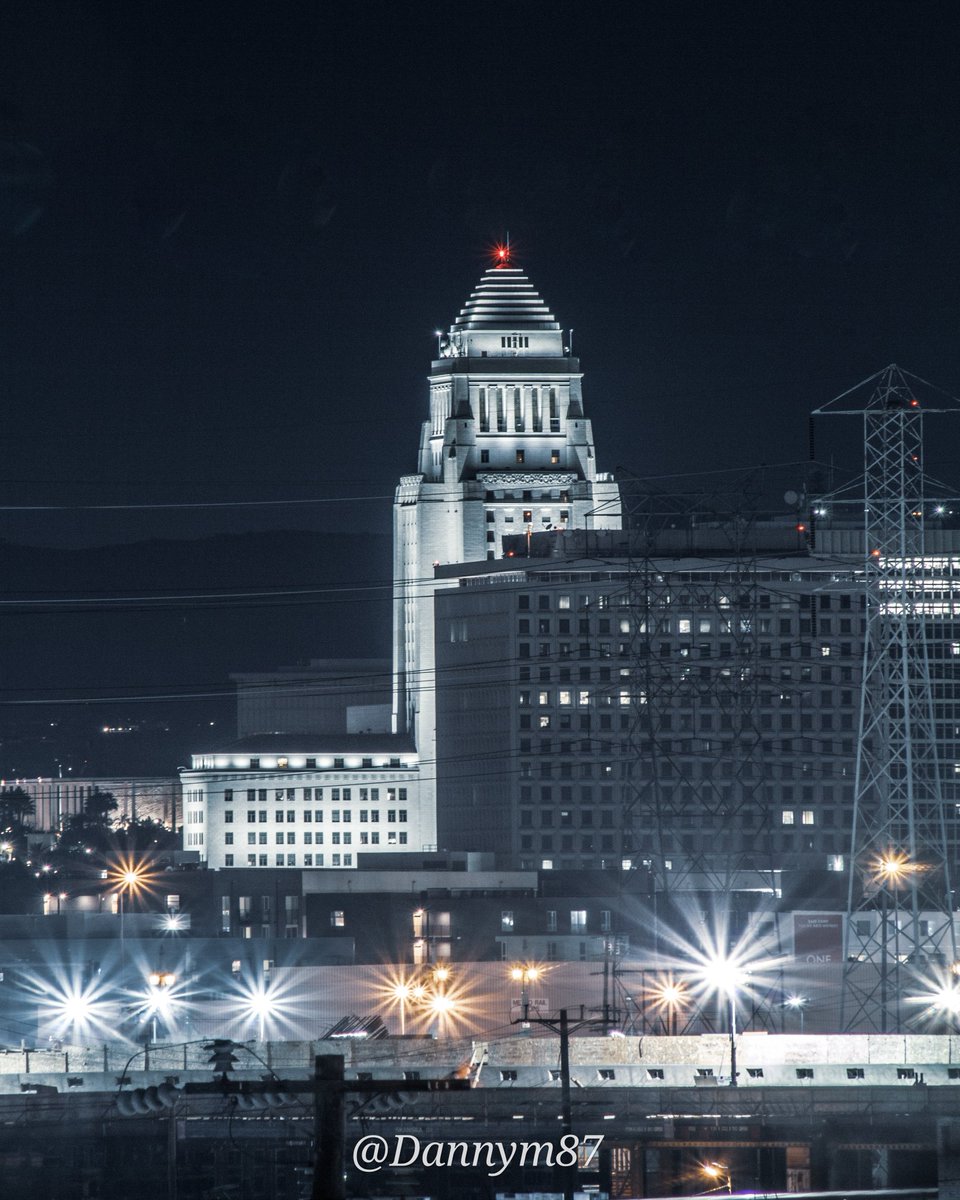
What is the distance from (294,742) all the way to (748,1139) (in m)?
125

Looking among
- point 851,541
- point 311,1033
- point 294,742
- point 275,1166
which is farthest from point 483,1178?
point 294,742

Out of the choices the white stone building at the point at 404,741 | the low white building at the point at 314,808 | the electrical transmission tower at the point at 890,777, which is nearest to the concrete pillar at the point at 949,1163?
the electrical transmission tower at the point at 890,777

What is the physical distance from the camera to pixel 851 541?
568ft

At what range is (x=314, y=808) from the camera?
187625 millimetres

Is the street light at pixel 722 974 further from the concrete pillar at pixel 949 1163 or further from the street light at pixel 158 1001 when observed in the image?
the concrete pillar at pixel 949 1163

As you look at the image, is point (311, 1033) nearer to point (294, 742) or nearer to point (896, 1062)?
point (896, 1062)

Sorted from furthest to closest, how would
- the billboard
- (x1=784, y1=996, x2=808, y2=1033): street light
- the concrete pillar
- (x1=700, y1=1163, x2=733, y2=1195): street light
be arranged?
1. the billboard
2. (x1=784, y1=996, x2=808, y2=1033): street light
3. (x1=700, y1=1163, x2=733, y2=1195): street light
4. the concrete pillar

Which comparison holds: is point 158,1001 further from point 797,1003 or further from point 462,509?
point 462,509

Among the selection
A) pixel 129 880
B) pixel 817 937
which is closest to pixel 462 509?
pixel 129 880

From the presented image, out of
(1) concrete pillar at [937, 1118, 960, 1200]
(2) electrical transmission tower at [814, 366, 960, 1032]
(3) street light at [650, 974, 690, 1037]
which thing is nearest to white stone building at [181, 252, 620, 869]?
(2) electrical transmission tower at [814, 366, 960, 1032]

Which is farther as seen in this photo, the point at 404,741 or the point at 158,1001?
the point at 404,741

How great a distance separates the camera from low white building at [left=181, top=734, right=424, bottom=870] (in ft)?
609

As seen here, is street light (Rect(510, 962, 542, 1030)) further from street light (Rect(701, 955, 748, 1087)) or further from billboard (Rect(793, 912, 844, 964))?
billboard (Rect(793, 912, 844, 964))

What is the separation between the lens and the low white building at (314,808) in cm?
18562
